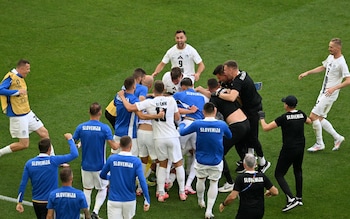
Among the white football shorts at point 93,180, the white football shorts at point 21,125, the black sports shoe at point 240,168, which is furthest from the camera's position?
the black sports shoe at point 240,168

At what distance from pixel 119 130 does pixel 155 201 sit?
1.47 m

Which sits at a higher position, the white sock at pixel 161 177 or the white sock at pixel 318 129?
the white sock at pixel 318 129

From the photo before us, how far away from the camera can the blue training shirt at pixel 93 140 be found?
1336 centimetres

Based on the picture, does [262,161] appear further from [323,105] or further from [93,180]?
[93,180]

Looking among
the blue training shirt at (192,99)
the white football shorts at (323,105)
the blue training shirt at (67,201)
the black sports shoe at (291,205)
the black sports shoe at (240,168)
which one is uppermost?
the blue training shirt at (192,99)

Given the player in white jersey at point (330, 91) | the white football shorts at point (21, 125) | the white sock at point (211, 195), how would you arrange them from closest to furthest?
1. the white sock at point (211, 195)
2. the white football shorts at point (21, 125)
3. the player in white jersey at point (330, 91)

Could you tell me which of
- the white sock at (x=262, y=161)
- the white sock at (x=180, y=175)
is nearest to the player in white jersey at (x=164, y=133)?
the white sock at (x=180, y=175)

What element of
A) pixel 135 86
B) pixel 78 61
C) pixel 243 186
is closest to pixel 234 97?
pixel 135 86

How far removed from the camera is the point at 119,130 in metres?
14.6

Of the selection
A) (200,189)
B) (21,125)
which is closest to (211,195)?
(200,189)

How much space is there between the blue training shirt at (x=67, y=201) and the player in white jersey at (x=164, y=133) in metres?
2.89

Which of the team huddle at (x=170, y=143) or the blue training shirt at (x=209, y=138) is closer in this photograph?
the team huddle at (x=170, y=143)

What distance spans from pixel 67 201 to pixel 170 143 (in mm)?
3125

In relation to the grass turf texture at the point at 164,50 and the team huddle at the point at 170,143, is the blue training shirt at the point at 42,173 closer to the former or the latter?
the team huddle at the point at 170,143
